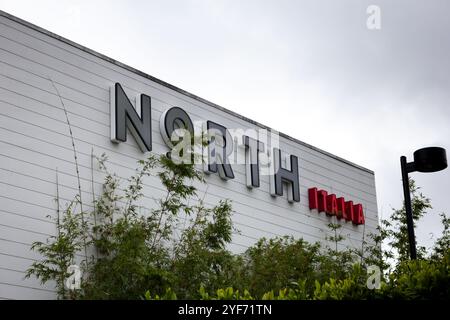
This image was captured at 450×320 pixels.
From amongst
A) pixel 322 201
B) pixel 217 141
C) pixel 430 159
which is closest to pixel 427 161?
pixel 430 159

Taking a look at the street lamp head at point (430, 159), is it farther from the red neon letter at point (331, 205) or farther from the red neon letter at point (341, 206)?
the red neon letter at point (341, 206)

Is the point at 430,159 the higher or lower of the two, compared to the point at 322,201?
lower

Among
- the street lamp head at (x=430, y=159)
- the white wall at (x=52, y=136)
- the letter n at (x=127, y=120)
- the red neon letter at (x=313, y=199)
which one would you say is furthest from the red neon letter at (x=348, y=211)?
the street lamp head at (x=430, y=159)

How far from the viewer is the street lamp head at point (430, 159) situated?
9.31 m

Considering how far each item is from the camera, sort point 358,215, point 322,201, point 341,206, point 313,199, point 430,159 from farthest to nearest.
→ 1. point 358,215
2. point 341,206
3. point 322,201
4. point 313,199
5. point 430,159

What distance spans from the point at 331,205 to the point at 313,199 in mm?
675

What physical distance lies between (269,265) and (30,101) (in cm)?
A: 477

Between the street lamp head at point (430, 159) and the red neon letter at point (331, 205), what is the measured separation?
8037 millimetres

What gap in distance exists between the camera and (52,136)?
483 inches

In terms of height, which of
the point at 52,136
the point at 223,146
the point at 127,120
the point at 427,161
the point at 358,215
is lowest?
the point at 427,161

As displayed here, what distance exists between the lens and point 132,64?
1441 centimetres

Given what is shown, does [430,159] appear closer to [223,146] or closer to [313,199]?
[223,146]

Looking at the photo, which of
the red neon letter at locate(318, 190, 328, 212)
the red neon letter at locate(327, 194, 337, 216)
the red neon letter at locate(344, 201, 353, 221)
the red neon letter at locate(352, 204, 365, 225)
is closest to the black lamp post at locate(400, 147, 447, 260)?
the red neon letter at locate(318, 190, 328, 212)
